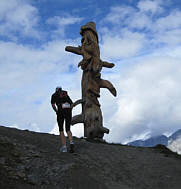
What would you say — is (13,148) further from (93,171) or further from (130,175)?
(130,175)

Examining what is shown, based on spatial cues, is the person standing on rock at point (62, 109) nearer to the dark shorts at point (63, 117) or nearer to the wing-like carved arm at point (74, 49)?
the dark shorts at point (63, 117)

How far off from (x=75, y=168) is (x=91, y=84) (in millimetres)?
8277

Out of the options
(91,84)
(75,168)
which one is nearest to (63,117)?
(75,168)

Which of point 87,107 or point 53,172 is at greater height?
point 87,107

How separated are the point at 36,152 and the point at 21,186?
2.23 m

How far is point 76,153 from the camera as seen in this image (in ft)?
29.8

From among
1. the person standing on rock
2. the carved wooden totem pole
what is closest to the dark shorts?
the person standing on rock

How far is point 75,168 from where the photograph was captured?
746 centimetres

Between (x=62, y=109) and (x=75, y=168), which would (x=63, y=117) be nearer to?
(x=62, y=109)

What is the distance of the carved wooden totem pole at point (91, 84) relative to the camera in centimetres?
1484

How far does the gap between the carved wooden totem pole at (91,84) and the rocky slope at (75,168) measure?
4.54 meters

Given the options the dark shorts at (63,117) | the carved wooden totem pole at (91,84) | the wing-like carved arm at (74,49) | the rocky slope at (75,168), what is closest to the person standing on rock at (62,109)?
the dark shorts at (63,117)

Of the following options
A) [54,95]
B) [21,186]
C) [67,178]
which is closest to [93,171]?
[67,178]

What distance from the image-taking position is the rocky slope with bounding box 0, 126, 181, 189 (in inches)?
263
